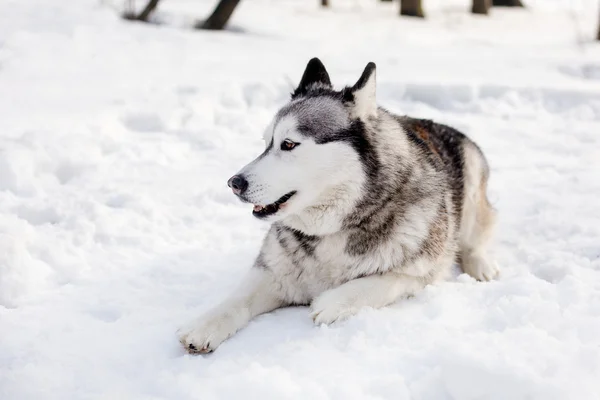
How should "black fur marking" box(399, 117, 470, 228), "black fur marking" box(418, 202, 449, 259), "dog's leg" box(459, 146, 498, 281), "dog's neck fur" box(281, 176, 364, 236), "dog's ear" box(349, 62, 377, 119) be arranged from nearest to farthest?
"dog's neck fur" box(281, 176, 364, 236), "dog's ear" box(349, 62, 377, 119), "black fur marking" box(418, 202, 449, 259), "black fur marking" box(399, 117, 470, 228), "dog's leg" box(459, 146, 498, 281)

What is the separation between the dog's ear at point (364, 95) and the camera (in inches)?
124

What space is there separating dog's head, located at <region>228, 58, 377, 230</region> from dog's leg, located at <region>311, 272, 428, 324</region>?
15.3 inches

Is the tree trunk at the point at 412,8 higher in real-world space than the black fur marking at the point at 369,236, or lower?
lower

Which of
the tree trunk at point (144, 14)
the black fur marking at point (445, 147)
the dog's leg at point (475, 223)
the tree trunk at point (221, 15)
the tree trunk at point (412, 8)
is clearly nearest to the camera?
the black fur marking at point (445, 147)

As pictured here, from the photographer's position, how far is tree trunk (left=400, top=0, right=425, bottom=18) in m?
14.3

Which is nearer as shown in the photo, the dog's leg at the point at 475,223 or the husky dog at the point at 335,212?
the husky dog at the point at 335,212

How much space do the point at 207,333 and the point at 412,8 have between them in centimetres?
1278

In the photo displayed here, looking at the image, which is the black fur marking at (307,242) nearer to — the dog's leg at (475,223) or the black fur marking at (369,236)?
the black fur marking at (369,236)

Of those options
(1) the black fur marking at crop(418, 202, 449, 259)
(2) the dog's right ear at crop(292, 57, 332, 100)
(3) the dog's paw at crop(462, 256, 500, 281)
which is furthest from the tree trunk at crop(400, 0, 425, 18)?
(1) the black fur marking at crop(418, 202, 449, 259)

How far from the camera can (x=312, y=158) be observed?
3.02m

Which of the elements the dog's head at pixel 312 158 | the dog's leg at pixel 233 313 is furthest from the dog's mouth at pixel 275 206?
the dog's leg at pixel 233 313

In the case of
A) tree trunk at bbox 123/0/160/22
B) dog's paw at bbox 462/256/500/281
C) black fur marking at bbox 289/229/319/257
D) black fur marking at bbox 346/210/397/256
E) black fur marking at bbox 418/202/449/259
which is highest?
black fur marking at bbox 346/210/397/256

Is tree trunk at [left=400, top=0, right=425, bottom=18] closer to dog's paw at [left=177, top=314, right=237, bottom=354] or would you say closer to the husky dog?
the husky dog

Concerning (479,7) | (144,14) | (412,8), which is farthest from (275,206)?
(479,7)
